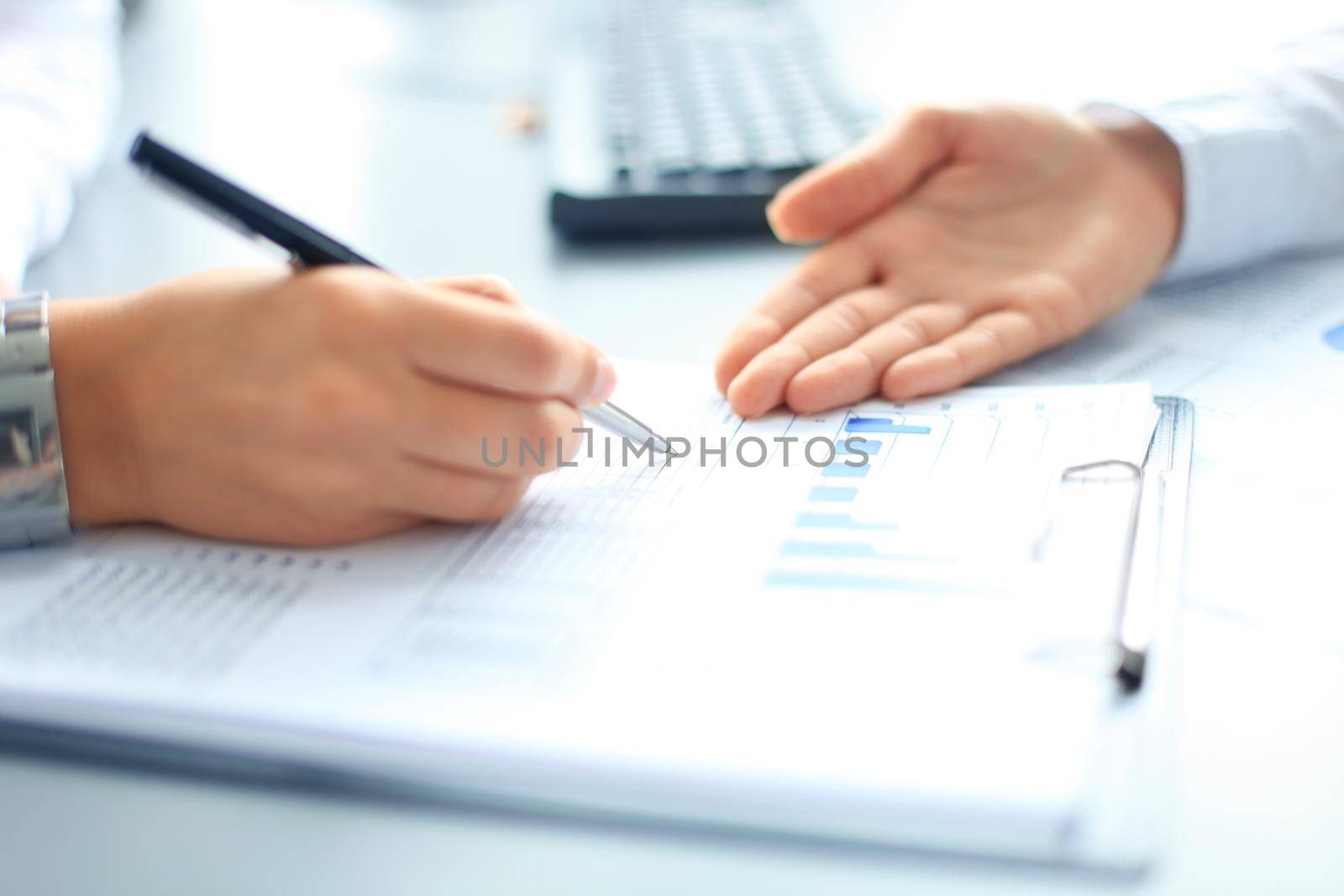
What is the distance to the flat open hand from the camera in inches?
20.3

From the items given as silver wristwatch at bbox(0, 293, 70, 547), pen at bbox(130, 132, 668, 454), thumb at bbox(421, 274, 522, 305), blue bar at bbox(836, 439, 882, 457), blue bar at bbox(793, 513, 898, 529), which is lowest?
blue bar at bbox(793, 513, 898, 529)

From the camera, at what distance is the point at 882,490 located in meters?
0.42

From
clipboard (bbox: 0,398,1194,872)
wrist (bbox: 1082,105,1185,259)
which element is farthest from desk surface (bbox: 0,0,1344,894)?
wrist (bbox: 1082,105,1185,259)

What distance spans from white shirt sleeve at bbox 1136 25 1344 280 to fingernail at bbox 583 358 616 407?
0.35m

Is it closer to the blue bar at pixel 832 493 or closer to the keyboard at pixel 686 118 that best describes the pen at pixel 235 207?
the blue bar at pixel 832 493

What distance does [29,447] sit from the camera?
40 cm

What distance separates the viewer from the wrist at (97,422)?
411 millimetres

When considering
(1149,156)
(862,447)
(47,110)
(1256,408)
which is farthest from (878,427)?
(47,110)

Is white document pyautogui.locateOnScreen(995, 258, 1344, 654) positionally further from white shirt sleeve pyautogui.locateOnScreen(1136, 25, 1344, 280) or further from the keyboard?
the keyboard

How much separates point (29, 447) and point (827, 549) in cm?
27

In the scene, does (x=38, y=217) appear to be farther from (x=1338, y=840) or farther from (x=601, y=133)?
(x=1338, y=840)

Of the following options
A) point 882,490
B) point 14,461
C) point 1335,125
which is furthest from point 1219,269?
point 14,461

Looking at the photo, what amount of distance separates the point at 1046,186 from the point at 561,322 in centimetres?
26

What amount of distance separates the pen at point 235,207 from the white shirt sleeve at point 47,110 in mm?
226
